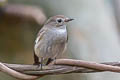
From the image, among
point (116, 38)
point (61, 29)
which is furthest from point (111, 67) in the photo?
point (116, 38)

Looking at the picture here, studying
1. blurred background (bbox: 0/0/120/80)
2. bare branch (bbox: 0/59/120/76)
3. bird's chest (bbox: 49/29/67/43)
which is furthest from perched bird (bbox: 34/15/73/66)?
blurred background (bbox: 0/0/120/80)

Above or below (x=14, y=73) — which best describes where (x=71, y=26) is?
below

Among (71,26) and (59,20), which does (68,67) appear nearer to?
(59,20)

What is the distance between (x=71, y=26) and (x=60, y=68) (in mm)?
4395

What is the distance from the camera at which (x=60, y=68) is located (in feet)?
8.90

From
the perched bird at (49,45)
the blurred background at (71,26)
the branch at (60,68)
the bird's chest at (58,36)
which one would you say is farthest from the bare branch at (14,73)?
the blurred background at (71,26)

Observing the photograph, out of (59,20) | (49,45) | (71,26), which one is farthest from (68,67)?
(71,26)

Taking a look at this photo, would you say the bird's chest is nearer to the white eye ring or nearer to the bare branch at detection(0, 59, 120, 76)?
the white eye ring

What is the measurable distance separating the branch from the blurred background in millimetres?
3435

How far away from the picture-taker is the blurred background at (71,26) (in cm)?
675

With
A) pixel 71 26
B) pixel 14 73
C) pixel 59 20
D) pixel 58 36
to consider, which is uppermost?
pixel 59 20

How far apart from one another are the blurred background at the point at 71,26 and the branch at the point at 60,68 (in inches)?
135

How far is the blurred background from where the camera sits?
6749 mm

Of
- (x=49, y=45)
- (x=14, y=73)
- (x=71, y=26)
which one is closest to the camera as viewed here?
(x=14, y=73)
